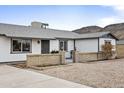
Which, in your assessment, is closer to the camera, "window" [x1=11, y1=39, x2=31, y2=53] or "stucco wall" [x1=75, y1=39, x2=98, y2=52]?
"window" [x1=11, y1=39, x2=31, y2=53]

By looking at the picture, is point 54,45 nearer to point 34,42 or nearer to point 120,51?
point 34,42

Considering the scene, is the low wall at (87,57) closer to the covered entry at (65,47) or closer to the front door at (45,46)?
the covered entry at (65,47)

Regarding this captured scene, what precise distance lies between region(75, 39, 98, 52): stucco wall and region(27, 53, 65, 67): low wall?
275 inches

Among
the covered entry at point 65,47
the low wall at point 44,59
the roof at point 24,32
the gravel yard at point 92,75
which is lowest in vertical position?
the gravel yard at point 92,75

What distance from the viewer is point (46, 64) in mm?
14570

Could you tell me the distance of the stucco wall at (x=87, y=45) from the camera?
69.5ft

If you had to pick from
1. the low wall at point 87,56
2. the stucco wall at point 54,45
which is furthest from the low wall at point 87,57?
the stucco wall at point 54,45

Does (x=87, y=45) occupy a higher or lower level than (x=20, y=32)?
lower

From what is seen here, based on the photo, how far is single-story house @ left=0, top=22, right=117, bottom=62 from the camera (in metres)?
16.2

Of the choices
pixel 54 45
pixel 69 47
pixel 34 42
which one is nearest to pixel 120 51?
pixel 69 47

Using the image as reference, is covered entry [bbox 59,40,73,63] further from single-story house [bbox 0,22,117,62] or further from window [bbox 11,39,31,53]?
window [bbox 11,39,31,53]

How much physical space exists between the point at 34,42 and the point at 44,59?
437cm

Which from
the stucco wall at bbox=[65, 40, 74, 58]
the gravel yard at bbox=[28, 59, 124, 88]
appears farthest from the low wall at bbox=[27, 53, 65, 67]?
the stucco wall at bbox=[65, 40, 74, 58]

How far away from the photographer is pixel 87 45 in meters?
22.0
